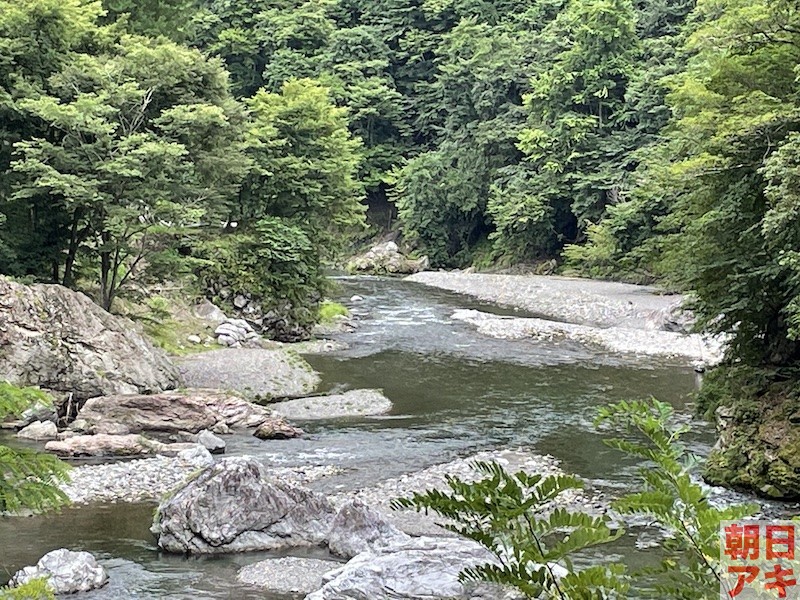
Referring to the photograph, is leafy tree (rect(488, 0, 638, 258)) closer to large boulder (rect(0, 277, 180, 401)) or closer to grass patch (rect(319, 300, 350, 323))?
grass patch (rect(319, 300, 350, 323))

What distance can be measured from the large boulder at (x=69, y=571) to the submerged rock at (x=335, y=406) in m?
6.91

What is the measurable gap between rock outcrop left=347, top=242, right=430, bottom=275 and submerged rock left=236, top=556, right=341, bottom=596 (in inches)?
1359

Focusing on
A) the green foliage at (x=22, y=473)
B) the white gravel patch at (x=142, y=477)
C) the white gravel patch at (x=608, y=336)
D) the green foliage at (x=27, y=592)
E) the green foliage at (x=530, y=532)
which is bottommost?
the white gravel patch at (x=142, y=477)

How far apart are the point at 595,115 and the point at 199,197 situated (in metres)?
26.8

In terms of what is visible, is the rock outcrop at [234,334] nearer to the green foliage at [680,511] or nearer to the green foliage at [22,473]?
the green foliage at [22,473]

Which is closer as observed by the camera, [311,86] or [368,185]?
[311,86]

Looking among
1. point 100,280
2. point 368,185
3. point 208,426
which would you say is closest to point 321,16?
point 368,185

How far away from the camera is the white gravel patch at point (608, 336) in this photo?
1970 cm

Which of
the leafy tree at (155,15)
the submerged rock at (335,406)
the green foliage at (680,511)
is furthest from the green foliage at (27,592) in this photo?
the leafy tree at (155,15)

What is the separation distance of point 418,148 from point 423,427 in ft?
130

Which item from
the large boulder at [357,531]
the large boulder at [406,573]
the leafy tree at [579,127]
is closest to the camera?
the large boulder at [406,573]

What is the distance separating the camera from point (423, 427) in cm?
1316

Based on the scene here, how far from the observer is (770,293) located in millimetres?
9773

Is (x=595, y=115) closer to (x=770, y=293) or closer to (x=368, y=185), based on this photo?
(x=368, y=185)
